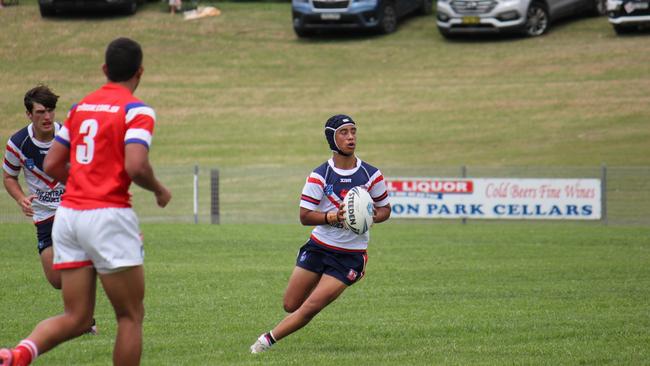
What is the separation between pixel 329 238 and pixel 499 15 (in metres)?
25.5

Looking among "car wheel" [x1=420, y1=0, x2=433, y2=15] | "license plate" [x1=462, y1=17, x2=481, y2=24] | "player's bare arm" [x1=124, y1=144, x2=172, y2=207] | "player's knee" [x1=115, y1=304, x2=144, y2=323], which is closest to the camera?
"player's bare arm" [x1=124, y1=144, x2=172, y2=207]

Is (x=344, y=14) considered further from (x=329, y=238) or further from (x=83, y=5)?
(x=329, y=238)

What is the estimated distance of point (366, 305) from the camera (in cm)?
1198

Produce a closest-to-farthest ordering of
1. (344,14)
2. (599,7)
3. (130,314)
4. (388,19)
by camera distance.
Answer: (130,314) < (344,14) < (388,19) < (599,7)

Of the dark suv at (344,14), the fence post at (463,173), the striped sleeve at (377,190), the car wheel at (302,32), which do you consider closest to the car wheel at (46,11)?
the car wheel at (302,32)

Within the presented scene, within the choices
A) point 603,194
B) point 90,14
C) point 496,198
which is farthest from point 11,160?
point 90,14

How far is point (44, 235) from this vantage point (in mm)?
9820

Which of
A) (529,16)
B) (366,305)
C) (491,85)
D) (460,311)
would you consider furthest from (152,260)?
(529,16)

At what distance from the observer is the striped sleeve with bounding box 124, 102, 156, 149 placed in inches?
244

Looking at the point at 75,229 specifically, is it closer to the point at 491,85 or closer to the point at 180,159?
the point at 180,159

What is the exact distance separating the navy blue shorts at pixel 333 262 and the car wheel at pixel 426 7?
30.1 m

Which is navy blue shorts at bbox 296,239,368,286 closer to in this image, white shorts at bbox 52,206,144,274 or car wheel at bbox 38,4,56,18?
white shorts at bbox 52,206,144,274

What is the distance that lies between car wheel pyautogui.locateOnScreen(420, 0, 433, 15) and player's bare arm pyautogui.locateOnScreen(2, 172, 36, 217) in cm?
2974

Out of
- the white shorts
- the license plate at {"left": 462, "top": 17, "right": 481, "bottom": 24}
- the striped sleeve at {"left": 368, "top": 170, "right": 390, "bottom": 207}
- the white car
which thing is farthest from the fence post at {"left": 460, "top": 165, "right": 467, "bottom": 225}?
the white shorts
